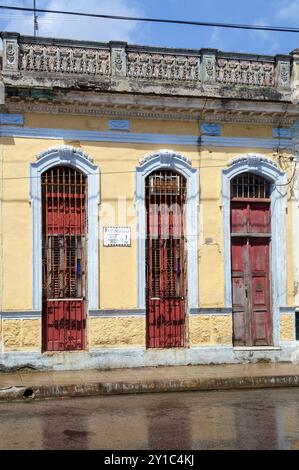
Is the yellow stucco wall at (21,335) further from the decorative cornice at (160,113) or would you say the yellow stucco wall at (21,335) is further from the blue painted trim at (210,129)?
the blue painted trim at (210,129)

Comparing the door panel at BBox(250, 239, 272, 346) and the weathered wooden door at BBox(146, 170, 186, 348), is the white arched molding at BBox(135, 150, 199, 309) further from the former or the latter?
the door panel at BBox(250, 239, 272, 346)

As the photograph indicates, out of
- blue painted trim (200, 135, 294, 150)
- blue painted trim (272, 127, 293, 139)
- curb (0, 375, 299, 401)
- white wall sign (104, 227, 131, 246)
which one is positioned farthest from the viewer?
blue painted trim (272, 127, 293, 139)

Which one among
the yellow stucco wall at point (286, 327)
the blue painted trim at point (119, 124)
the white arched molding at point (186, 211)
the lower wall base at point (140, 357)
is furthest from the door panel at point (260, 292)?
the blue painted trim at point (119, 124)

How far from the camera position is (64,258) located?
1285 centimetres

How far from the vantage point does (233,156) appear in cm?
1366

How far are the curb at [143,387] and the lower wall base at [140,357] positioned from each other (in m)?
1.72

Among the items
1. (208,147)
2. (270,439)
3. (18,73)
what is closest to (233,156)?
(208,147)

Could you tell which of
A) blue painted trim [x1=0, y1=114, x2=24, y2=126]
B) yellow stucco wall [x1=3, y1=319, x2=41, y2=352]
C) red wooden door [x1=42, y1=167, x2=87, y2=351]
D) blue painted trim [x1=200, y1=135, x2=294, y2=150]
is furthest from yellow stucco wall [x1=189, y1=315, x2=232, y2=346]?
blue painted trim [x1=0, y1=114, x2=24, y2=126]

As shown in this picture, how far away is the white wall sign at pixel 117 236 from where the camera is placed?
42.5ft

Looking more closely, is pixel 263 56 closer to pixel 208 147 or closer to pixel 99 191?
pixel 208 147

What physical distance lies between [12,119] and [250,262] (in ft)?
17.5

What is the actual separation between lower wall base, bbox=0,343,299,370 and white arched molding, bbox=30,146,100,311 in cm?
89

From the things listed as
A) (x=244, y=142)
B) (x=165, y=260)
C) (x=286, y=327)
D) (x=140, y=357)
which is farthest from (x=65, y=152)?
(x=286, y=327)

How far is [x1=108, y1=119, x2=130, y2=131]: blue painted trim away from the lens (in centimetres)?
1308
